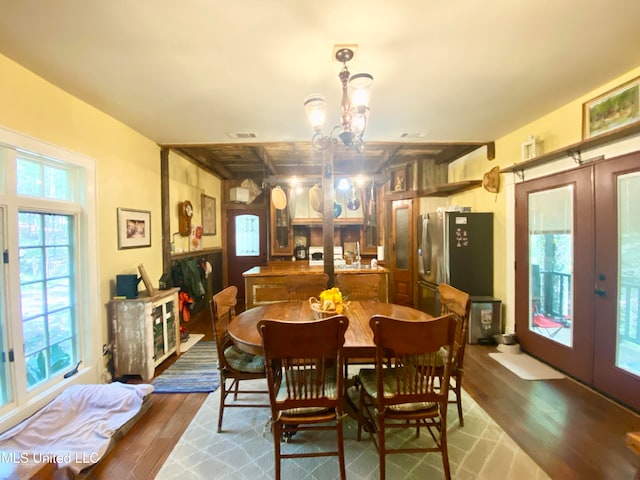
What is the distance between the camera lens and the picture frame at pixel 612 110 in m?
2.16

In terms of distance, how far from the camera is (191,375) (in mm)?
2811

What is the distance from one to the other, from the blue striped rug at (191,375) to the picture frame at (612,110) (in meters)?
4.09

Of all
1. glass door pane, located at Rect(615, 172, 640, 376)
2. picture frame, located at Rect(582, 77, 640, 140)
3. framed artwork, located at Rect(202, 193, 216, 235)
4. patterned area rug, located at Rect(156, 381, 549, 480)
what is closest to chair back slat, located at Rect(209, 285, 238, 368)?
patterned area rug, located at Rect(156, 381, 549, 480)

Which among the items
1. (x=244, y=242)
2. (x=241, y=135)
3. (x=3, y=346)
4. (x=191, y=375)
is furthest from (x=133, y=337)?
(x=244, y=242)

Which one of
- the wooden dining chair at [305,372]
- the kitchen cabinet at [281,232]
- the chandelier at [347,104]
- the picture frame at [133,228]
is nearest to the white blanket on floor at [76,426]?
the wooden dining chair at [305,372]

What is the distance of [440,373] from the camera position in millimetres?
1932

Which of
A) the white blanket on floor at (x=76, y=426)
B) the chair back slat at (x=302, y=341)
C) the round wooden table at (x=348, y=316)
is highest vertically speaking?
the chair back slat at (x=302, y=341)

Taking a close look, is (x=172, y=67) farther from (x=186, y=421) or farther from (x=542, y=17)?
(x=186, y=421)

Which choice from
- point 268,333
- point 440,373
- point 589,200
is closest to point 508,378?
point 440,373

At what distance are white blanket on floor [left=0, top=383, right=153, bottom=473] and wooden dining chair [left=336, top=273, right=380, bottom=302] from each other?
193 cm

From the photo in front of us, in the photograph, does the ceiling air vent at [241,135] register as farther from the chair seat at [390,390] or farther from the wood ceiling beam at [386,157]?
the chair seat at [390,390]

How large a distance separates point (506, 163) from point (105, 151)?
458 centimetres

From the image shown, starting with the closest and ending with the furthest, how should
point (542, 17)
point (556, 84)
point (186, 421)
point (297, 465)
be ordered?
1. point (542, 17)
2. point (297, 465)
3. point (186, 421)
4. point (556, 84)

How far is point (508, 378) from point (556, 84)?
2.67 meters
